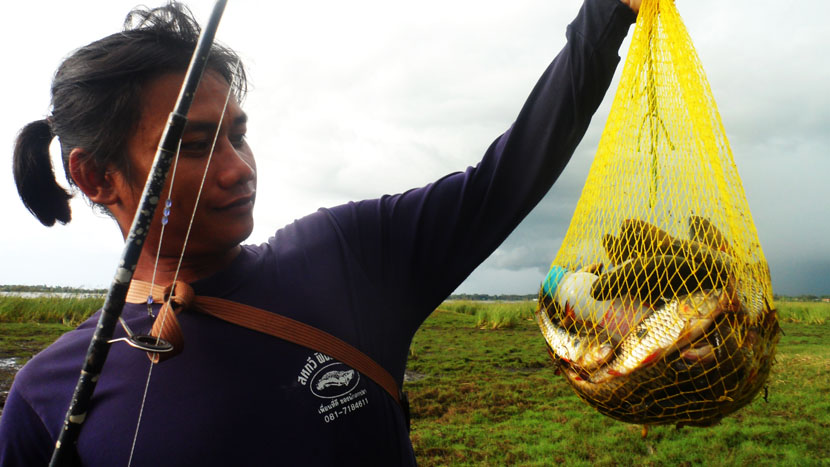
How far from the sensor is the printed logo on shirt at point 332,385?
4.42ft

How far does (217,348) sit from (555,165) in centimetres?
109

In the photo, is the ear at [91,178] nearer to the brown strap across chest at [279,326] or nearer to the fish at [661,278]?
the brown strap across chest at [279,326]

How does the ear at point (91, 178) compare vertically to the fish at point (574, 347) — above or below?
above

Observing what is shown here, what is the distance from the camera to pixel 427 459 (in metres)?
5.62

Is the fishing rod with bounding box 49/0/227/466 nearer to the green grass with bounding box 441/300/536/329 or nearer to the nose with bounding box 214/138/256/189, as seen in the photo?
the nose with bounding box 214/138/256/189

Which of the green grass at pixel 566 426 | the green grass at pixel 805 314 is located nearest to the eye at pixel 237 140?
the green grass at pixel 566 426

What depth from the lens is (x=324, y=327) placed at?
4.79 feet

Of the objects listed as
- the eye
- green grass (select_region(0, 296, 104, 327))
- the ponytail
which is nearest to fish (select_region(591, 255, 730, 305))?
the eye

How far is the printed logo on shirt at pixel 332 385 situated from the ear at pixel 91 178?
820 mm

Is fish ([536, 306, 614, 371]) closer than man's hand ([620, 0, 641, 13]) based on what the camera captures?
No

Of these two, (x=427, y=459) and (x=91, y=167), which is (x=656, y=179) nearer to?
(x=91, y=167)

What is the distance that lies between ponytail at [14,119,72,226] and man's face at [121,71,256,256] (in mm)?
476

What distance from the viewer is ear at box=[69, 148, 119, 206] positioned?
59.7 inches

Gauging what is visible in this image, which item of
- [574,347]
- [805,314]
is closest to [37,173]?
[574,347]
